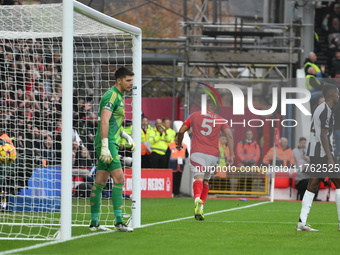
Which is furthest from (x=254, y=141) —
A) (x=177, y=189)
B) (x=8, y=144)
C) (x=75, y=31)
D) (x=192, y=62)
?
(x=75, y=31)

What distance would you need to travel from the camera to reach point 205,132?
40.3 feet

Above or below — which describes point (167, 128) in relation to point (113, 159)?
above

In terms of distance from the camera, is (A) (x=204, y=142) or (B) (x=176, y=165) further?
(B) (x=176, y=165)

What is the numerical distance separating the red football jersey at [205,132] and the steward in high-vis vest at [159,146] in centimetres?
913

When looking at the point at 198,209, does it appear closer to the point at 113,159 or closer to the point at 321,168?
the point at 321,168

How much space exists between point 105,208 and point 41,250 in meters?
7.03

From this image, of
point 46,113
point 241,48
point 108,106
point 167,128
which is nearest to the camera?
point 108,106

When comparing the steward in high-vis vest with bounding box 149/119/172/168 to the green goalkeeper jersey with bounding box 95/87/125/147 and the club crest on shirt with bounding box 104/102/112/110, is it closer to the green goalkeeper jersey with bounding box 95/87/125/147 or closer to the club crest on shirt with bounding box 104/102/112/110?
the green goalkeeper jersey with bounding box 95/87/125/147

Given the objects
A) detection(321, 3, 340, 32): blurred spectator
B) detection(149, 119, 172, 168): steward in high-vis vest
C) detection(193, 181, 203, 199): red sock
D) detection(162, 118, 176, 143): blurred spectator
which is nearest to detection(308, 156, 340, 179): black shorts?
detection(193, 181, 203, 199): red sock

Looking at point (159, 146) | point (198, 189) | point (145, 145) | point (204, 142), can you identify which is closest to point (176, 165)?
point (159, 146)

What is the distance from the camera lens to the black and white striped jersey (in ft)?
33.2

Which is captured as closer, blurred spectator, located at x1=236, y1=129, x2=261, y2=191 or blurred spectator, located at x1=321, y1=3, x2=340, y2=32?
blurred spectator, located at x1=236, y1=129, x2=261, y2=191

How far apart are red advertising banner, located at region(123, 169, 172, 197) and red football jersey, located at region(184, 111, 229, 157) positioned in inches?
318

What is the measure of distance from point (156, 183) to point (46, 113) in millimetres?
6979
